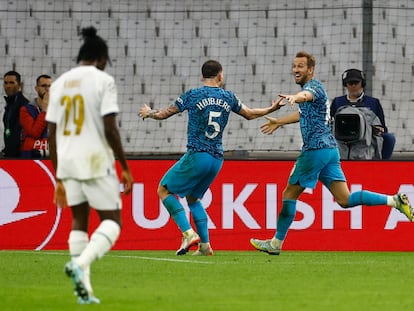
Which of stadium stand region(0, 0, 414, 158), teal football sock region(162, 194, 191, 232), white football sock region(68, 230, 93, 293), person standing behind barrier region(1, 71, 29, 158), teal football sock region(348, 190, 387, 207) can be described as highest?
stadium stand region(0, 0, 414, 158)

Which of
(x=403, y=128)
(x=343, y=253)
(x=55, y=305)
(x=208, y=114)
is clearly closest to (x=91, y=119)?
(x=55, y=305)

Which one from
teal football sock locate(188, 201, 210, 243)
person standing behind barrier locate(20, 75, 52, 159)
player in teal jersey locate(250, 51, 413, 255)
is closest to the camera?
player in teal jersey locate(250, 51, 413, 255)

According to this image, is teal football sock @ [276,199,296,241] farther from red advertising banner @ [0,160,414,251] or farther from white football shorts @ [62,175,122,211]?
white football shorts @ [62,175,122,211]

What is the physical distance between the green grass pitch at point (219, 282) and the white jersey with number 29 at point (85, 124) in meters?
0.90

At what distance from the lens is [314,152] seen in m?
12.2

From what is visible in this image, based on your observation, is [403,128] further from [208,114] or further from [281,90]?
[208,114]

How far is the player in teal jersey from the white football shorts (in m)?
4.51

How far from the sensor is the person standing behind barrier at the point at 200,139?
1223cm

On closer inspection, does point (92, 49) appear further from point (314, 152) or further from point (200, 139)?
point (314, 152)

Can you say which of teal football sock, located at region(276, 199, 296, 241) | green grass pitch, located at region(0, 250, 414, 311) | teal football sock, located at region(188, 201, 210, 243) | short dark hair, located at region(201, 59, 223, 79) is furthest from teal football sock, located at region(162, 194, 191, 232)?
short dark hair, located at region(201, 59, 223, 79)

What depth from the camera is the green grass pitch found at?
7.57 metres

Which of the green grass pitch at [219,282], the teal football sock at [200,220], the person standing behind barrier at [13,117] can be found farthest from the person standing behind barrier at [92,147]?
the person standing behind barrier at [13,117]

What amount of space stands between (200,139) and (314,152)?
1.24 meters

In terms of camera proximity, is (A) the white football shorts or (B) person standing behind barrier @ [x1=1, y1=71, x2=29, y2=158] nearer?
(A) the white football shorts
